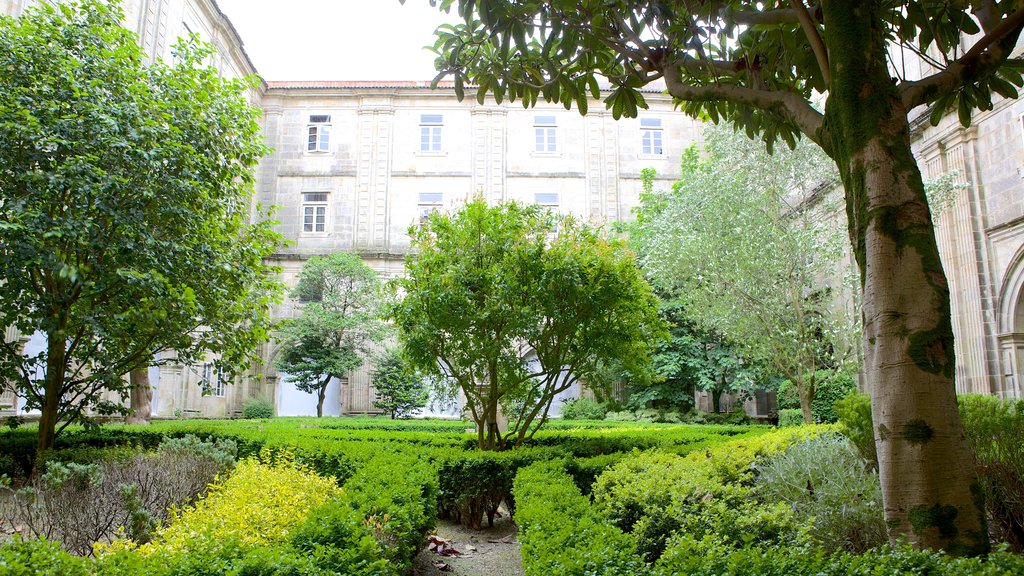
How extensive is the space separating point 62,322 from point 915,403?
756 centimetres

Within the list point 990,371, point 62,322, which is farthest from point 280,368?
point 990,371

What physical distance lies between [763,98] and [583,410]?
58.6 ft

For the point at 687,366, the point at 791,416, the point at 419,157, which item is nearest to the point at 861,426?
the point at 791,416

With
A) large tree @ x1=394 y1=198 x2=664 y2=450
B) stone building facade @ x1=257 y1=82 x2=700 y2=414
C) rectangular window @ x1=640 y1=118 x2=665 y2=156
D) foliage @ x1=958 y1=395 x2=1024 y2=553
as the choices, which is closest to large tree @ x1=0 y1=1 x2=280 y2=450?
large tree @ x1=394 y1=198 x2=664 y2=450

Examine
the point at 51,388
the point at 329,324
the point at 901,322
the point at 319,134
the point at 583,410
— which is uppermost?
the point at 319,134

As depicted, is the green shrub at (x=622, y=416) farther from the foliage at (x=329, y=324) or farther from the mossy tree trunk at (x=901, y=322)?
the mossy tree trunk at (x=901, y=322)

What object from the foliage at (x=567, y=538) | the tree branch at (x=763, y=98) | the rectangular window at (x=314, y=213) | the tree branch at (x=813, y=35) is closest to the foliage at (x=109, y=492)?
the foliage at (x=567, y=538)

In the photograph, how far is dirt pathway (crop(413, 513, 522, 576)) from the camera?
509 centimetres

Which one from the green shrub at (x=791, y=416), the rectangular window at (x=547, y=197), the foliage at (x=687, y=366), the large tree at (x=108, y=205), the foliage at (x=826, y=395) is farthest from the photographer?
the rectangular window at (x=547, y=197)

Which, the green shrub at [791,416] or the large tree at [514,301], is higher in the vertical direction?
the large tree at [514,301]

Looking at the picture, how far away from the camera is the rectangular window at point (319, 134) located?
24688 mm

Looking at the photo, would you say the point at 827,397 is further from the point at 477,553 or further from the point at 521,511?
the point at 521,511

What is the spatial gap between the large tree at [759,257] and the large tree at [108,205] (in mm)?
8586

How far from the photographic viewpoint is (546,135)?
2491 cm
